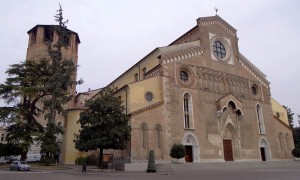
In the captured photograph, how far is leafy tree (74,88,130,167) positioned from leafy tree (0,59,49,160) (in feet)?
28.7

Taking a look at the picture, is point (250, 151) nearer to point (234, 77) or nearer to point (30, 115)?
point (234, 77)

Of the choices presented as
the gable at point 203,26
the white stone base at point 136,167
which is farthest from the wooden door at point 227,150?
the gable at point 203,26

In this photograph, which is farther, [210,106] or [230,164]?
[210,106]

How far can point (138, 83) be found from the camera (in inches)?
1171

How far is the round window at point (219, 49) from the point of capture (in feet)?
123

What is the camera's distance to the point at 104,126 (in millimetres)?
26469

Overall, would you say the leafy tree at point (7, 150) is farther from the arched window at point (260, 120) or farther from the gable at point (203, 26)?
the arched window at point (260, 120)

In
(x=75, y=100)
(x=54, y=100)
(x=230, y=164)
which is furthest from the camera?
(x=75, y=100)

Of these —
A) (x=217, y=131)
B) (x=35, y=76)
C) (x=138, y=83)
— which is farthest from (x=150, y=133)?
(x=35, y=76)

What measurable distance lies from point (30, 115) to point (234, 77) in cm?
2795

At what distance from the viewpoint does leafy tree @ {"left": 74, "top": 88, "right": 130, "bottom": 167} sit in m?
25.5

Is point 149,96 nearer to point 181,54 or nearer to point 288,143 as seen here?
point 181,54

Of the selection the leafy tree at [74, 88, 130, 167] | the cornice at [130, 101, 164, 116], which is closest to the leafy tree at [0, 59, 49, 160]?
the leafy tree at [74, 88, 130, 167]

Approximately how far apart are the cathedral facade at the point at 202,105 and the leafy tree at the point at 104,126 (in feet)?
4.95
